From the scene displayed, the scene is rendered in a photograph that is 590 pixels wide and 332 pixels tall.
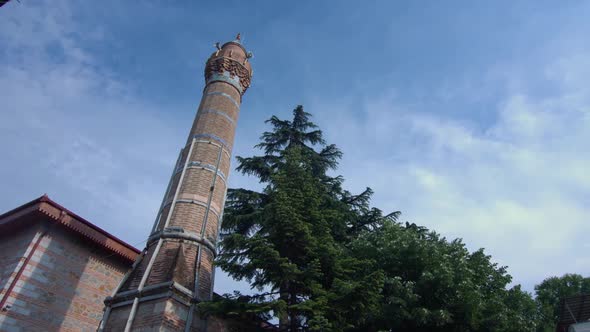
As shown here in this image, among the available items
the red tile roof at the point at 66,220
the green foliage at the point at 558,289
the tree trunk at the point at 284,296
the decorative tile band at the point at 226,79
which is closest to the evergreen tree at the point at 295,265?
the tree trunk at the point at 284,296

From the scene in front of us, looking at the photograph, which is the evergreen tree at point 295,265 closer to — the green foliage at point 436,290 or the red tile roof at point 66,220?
the green foliage at point 436,290

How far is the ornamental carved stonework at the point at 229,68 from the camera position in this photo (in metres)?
17.6

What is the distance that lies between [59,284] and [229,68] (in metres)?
10.0

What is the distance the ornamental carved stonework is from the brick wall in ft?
27.4

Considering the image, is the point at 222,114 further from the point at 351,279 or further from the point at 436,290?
the point at 436,290

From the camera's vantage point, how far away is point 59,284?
1184 cm

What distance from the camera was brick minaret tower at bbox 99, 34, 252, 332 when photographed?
10188mm

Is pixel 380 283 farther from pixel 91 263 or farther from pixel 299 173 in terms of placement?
pixel 91 263

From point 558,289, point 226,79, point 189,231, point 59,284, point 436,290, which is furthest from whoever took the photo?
point 558,289

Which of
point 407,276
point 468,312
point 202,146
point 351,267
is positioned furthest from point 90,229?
point 468,312

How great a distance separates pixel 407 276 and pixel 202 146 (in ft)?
25.6

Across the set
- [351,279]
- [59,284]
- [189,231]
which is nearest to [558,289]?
[351,279]

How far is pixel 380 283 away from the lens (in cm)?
1038

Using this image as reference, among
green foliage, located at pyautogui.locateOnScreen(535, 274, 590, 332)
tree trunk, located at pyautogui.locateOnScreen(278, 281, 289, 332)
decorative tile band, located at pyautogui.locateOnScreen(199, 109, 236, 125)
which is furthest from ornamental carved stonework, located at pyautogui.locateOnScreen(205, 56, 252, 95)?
green foliage, located at pyautogui.locateOnScreen(535, 274, 590, 332)
